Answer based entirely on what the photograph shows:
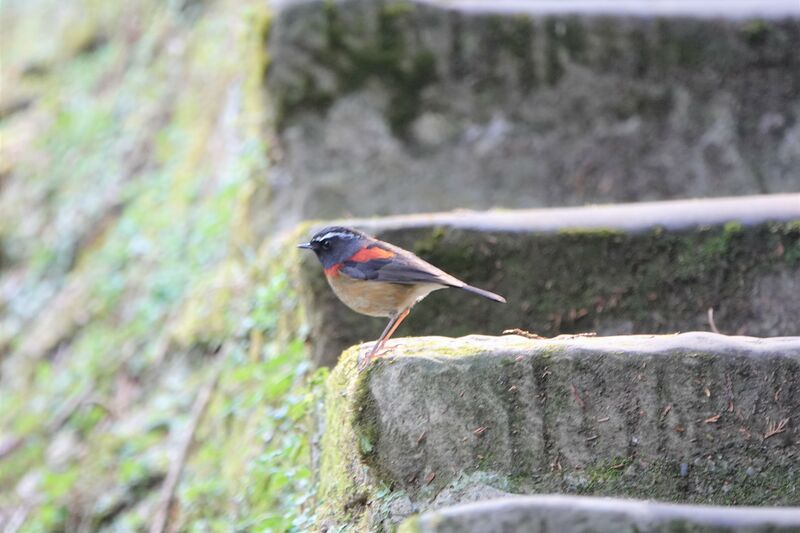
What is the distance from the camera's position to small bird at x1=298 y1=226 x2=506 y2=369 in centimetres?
500

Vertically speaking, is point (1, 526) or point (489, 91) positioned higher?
point (489, 91)

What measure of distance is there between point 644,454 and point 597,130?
4.52m

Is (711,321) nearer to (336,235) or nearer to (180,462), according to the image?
(336,235)

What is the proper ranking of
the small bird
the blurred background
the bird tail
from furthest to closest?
the blurred background < the small bird < the bird tail

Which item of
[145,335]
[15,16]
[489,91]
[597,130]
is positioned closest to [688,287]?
[597,130]

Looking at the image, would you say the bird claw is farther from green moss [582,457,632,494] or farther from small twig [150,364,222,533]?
small twig [150,364,222,533]

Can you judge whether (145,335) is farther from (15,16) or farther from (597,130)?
(15,16)

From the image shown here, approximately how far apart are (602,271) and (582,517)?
2.99m

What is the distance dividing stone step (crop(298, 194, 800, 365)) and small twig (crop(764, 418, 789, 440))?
1.62 metres

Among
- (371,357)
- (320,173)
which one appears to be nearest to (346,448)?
(371,357)

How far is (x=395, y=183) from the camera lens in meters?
8.41

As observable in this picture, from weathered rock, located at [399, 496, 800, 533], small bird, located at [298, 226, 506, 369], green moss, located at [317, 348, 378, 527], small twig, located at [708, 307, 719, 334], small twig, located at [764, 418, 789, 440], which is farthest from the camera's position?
small twig, located at [708, 307, 719, 334]

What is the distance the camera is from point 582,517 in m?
3.10

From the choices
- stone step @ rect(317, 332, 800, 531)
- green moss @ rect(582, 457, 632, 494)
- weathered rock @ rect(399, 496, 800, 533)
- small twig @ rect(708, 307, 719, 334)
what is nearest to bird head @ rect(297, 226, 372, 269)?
stone step @ rect(317, 332, 800, 531)
